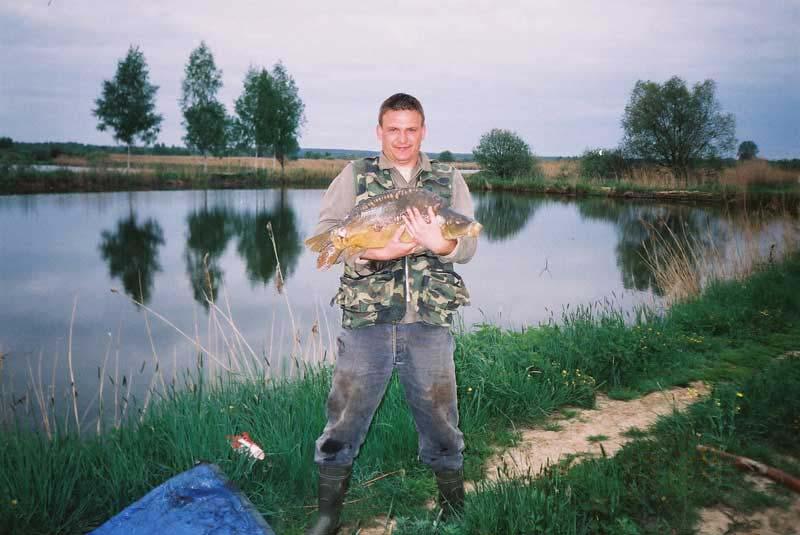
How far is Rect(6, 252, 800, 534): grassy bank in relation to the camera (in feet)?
10.4

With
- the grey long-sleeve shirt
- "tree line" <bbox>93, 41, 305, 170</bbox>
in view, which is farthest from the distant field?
the grey long-sleeve shirt

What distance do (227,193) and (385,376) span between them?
4232 centimetres

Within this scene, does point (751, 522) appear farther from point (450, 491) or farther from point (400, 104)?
point (400, 104)

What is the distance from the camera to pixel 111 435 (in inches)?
164

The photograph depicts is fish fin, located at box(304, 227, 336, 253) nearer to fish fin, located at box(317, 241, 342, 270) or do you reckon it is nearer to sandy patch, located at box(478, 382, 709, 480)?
fish fin, located at box(317, 241, 342, 270)

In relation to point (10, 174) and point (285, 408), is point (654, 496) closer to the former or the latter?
point (285, 408)

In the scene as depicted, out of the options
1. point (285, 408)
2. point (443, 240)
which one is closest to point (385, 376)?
point (443, 240)

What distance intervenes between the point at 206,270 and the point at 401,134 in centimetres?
329

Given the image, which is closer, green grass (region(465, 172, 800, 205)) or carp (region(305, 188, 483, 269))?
carp (region(305, 188, 483, 269))

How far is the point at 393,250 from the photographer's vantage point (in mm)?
2838

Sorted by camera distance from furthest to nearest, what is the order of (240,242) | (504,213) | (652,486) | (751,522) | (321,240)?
(504,213)
(240,242)
(652,486)
(751,522)
(321,240)

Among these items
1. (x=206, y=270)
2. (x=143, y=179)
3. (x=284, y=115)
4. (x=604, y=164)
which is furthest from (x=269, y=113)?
Answer: (x=206, y=270)

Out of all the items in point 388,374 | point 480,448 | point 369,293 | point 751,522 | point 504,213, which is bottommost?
point 480,448

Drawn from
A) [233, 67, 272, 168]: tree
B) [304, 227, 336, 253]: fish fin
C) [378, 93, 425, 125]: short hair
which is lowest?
[304, 227, 336, 253]: fish fin
